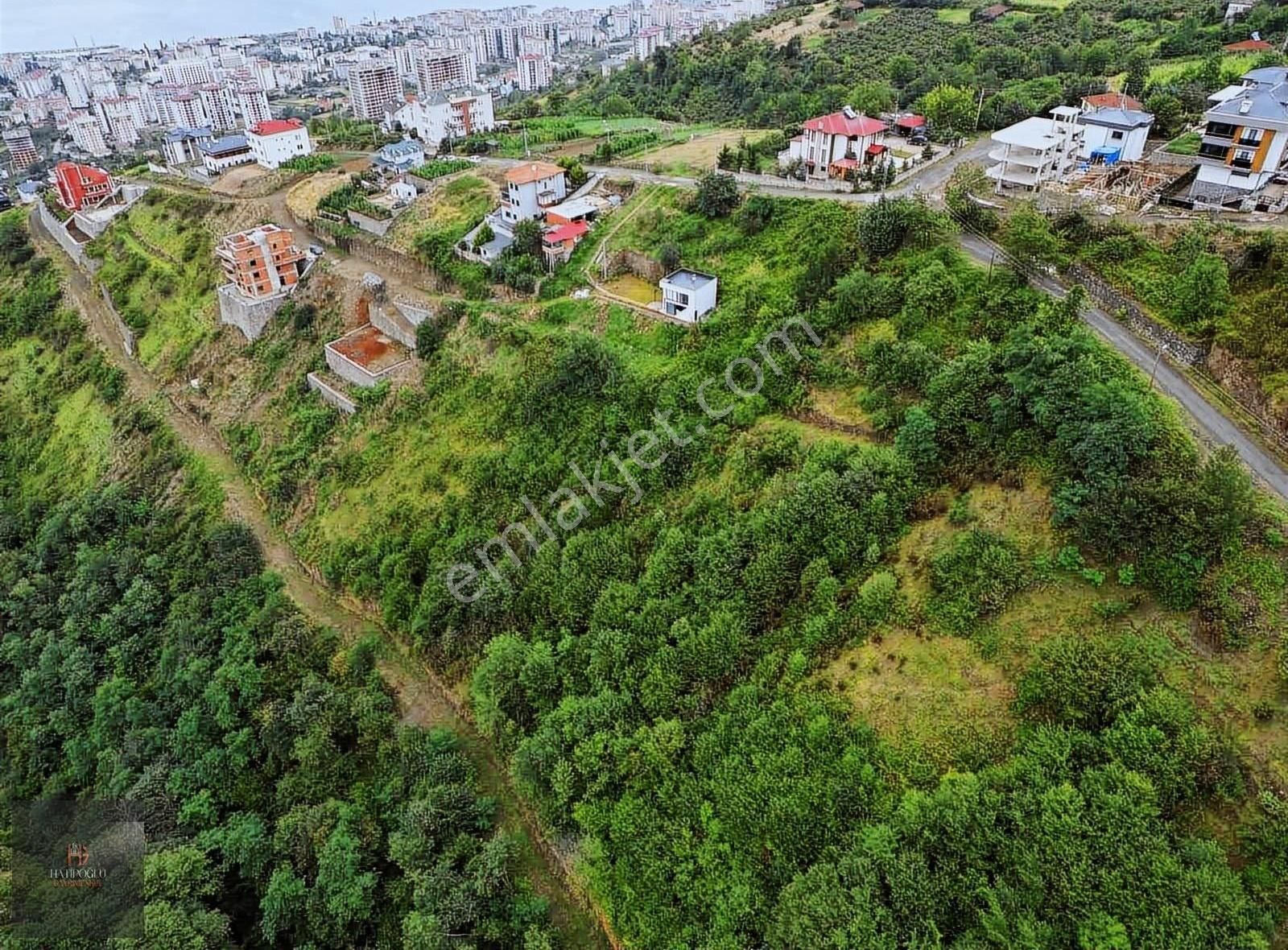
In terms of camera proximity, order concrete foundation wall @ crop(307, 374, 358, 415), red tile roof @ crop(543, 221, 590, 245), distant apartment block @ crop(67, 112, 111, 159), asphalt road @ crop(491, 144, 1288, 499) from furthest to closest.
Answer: distant apartment block @ crop(67, 112, 111, 159), red tile roof @ crop(543, 221, 590, 245), concrete foundation wall @ crop(307, 374, 358, 415), asphalt road @ crop(491, 144, 1288, 499)

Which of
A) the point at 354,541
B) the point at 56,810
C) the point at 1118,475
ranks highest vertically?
the point at 1118,475

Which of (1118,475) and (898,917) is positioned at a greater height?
(1118,475)

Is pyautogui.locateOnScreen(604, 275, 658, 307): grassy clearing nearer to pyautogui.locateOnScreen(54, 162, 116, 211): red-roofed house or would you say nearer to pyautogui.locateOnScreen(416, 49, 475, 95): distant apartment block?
pyautogui.locateOnScreen(54, 162, 116, 211): red-roofed house

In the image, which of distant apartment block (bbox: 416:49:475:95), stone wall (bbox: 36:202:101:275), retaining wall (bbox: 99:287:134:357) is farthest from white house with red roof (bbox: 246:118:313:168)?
distant apartment block (bbox: 416:49:475:95)

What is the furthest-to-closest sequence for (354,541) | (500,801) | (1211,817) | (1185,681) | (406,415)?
1. (406,415)
2. (354,541)
3. (500,801)
4. (1185,681)
5. (1211,817)

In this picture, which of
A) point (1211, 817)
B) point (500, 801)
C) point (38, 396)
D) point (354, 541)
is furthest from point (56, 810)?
point (1211, 817)

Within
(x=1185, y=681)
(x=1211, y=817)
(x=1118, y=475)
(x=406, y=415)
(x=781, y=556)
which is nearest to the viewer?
(x=1211, y=817)

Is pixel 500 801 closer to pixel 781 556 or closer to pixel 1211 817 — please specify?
pixel 781 556

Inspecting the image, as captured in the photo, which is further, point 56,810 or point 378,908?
→ point 56,810
